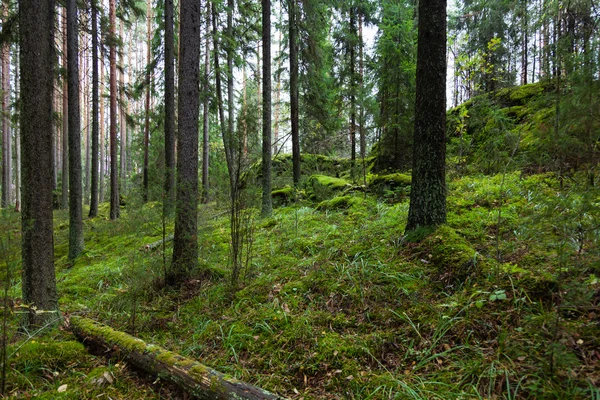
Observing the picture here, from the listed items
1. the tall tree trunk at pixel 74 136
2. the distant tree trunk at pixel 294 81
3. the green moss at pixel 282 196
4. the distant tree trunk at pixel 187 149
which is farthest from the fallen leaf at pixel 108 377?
the distant tree trunk at pixel 294 81

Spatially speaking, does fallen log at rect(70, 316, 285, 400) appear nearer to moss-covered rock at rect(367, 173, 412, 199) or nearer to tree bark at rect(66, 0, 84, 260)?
moss-covered rock at rect(367, 173, 412, 199)

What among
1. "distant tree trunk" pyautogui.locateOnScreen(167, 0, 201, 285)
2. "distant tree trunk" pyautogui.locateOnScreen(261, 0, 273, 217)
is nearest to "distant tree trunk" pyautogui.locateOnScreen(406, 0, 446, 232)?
"distant tree trunk" pyautogui.locateOnScreen(167, 0, 201, 285)

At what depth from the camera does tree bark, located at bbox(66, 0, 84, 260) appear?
296 inches

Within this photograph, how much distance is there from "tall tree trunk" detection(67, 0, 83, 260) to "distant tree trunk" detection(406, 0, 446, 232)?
26.1ft

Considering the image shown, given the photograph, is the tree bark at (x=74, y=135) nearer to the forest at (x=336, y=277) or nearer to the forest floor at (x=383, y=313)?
the forest at (x=336, y=277)

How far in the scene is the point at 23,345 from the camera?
304cm

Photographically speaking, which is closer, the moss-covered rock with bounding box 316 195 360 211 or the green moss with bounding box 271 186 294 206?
the moss-covered rock with bounding box 316 195 360 211

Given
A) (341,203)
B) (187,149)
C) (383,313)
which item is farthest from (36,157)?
(341,203)

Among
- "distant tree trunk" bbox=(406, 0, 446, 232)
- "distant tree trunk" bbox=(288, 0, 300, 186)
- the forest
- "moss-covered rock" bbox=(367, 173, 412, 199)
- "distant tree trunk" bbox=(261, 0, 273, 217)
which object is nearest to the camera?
the forest

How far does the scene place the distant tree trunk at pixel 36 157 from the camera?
3467mm

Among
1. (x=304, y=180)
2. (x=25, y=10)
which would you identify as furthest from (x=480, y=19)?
(x=25, y=10)

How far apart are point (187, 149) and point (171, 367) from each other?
3.05m

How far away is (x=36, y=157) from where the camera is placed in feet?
11.8

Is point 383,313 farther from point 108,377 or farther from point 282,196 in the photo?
point 282,196
